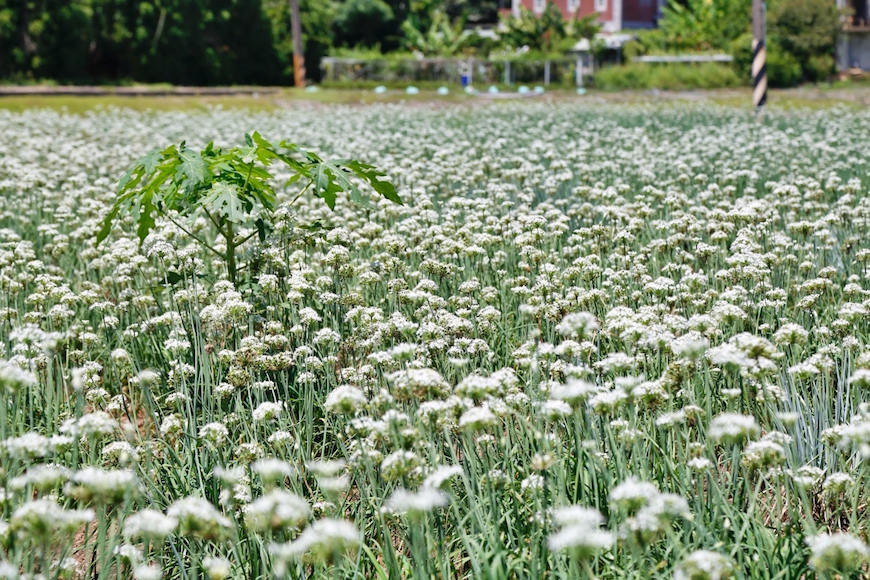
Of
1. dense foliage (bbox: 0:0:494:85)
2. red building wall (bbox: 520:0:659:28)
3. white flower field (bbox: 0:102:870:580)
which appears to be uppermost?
red building wall (bbox: 520:0:659:28)

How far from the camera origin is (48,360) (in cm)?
358

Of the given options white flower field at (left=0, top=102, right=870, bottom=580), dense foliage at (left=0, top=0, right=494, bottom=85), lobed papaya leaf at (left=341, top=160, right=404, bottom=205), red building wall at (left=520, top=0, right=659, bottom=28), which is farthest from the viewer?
red building wall at (left=520, top=0, right=659, bottom=28)

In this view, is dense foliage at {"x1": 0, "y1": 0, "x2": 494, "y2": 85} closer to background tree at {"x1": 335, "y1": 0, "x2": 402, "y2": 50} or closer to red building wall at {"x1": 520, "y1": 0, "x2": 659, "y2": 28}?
background tree at {"x1": 335, "y1": 0, "x2": 402, "y2": 50}

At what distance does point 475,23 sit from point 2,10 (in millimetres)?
46924

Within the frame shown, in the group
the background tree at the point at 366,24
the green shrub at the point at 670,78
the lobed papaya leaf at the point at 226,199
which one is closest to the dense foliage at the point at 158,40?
the background tree at the point at 366,24

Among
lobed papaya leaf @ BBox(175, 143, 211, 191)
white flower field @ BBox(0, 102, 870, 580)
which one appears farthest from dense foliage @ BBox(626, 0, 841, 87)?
lobed papaya leaf @ BBox(175, 143, 211, 191)

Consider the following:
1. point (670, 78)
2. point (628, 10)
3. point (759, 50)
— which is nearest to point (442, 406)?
point (759, 50)

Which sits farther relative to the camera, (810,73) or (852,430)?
(810,73)

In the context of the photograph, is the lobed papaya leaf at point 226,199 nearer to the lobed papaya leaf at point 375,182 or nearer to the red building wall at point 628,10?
the lobed papaya leaf at point 375,182

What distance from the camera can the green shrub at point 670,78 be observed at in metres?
36.2

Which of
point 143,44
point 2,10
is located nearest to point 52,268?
point 2,10

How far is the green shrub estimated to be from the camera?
3625cm

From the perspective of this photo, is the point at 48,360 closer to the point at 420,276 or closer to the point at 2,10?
the point at 420,276

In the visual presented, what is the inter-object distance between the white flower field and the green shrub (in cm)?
3098
